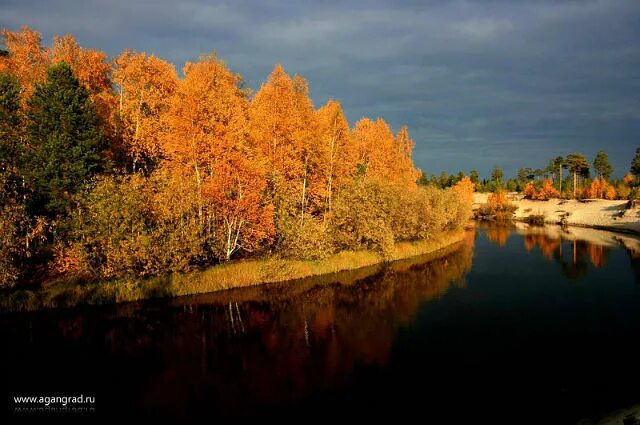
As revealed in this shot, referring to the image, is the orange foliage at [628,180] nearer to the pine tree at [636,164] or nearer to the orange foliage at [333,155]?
the pine tree at [636,164]

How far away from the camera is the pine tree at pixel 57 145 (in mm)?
33375

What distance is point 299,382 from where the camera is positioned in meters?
20.8

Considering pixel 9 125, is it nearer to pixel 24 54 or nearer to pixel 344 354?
pixel 24 54

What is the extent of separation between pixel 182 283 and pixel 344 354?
58.5 ft

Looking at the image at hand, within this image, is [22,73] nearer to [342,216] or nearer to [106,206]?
[106,206]

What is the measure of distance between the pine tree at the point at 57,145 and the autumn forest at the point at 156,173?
103mm

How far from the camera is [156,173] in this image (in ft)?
124

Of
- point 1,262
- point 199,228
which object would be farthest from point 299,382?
point 1,262

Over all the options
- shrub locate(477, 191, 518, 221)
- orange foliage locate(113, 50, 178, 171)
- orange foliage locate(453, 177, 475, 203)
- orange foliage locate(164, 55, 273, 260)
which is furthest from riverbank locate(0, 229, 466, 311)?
shrub locate(477, 191, 518, 221)

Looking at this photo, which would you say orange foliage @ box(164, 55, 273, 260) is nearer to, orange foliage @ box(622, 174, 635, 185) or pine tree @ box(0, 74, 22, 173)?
pine tree @ box(0, 74, 22, 173)

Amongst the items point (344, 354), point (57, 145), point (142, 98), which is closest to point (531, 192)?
point (142, 98)

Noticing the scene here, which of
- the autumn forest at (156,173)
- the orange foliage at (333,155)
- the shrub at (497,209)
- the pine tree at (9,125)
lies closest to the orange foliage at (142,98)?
the autumn forest at (156,173)

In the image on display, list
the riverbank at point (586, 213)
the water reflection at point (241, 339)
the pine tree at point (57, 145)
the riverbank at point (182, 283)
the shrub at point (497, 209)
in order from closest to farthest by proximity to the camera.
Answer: the water reflection at point (241, 339)
the riverbank at point (182, 283)
the pine tree at point (57, 145)
the riverbank at point (586, 213)
the shrub at point (497, 209)

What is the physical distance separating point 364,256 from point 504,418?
115ft
